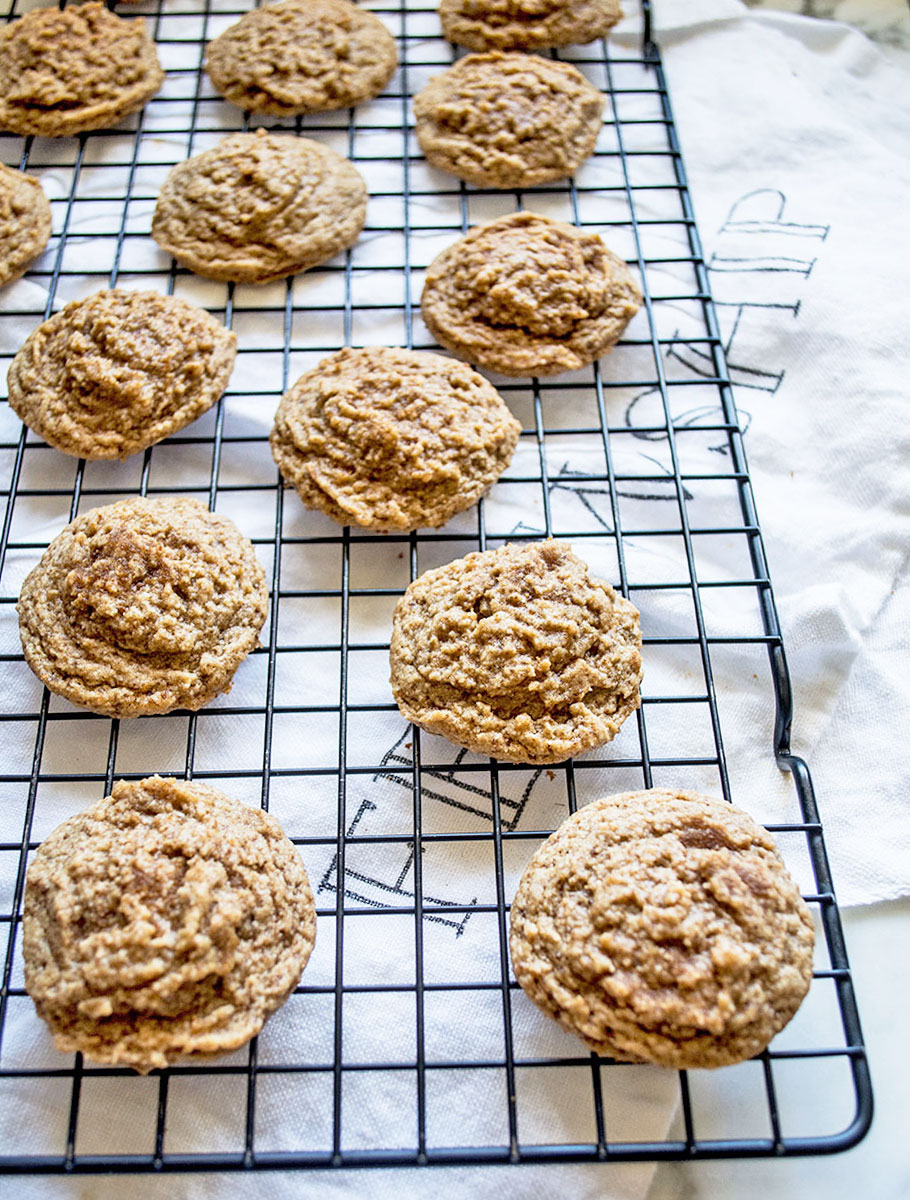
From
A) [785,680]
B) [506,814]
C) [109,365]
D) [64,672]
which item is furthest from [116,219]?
[785,680]

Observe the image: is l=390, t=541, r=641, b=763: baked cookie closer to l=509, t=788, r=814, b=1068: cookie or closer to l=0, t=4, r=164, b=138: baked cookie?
l=509, t=788, r=814, b=1068: cookie

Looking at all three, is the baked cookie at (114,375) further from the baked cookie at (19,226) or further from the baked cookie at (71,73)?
the baked cookie at (71,73)

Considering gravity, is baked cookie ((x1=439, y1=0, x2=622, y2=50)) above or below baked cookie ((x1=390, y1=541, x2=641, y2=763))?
above

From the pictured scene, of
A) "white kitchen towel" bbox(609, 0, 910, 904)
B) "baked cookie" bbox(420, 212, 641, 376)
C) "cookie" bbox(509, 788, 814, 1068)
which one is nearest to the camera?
"cookie" bbox(509, 788, 814, 1068)

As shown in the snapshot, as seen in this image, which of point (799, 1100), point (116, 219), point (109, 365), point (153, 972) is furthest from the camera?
point (116, 219)

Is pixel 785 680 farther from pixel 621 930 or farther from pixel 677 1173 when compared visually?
pixel 677 1173

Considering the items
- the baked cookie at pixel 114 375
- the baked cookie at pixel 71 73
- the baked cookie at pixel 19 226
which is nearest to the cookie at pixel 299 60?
the baked cookie at pixel 71 73

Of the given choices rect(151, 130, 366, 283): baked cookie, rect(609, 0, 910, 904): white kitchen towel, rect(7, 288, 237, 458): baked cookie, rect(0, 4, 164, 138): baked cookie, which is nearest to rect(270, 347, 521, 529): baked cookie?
rect(7, 288, 237, 458): baked cookie
